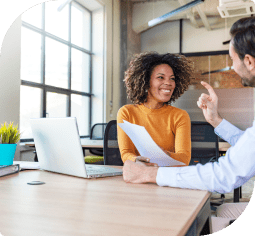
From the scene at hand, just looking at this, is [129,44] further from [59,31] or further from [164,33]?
[59,31]

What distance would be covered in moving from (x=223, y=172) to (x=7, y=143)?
0.88 meters

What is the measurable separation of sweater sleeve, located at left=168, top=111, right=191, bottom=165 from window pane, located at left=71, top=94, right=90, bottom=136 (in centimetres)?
387

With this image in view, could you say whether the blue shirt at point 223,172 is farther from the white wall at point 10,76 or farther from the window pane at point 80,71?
the window pane at point 80,71

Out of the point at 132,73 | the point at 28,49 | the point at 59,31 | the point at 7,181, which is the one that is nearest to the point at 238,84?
the point at 59,31

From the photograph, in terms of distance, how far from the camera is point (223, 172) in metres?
0.78

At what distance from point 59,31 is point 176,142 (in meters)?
4.04

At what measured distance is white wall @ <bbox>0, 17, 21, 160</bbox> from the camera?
3.29 m

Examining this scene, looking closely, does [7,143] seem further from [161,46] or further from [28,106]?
[161,46]

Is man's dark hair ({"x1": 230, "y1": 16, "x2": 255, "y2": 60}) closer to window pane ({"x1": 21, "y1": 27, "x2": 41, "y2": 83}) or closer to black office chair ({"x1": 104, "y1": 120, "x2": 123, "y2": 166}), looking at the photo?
black office chair ({"x1": 104, "y1": 120, "x2": 123, "y2": 166})

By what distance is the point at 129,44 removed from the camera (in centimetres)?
652

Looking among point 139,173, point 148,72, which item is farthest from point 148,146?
point 148,72

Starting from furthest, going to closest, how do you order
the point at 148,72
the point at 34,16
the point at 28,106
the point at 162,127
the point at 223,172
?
the point at 34,16, the point at 28,106, the point at 148,72, the point at 162,127, the point at 223,172

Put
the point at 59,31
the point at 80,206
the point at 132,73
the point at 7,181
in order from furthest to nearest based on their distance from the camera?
the point at 59,31 < the point at 132,73 < the point at 7,181 < the point at 80,206

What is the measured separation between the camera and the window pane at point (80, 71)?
534 cm
